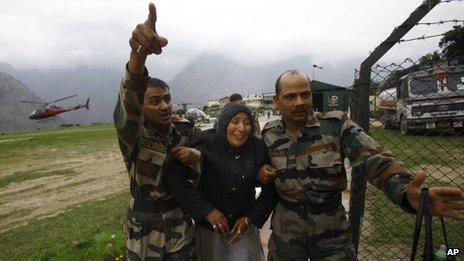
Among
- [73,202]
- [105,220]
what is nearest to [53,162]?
[73,202]

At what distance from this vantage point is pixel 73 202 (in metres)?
10.2

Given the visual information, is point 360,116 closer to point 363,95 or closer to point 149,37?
point 363,95

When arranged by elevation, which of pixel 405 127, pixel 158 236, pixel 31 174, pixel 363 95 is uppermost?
pixel 363 95

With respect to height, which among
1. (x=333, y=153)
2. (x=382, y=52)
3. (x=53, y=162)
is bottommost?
(x=53, y=162)

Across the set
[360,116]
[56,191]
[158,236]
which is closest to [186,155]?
[158,236]

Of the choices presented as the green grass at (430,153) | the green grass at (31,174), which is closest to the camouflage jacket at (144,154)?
the green grass at (430,153)

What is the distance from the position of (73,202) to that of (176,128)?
851 centimetres

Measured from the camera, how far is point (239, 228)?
105 inches

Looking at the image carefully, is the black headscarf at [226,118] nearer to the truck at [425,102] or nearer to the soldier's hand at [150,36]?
the soldier's hand at [150,36]

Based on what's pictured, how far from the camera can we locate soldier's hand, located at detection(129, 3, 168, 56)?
6.63 ft

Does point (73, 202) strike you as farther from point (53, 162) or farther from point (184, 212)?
point (53, 162)

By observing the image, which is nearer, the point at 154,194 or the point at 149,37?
the point at 149,37

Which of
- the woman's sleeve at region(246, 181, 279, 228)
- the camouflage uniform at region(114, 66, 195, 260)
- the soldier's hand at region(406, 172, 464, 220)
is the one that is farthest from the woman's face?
the soldier's hand at region(406, 172, 464, 220)

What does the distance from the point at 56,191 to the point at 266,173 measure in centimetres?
1111
